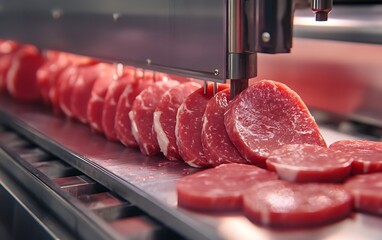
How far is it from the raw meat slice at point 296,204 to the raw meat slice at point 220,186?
3 cm

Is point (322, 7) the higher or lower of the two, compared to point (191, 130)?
higher

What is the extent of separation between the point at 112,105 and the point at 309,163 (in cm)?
81

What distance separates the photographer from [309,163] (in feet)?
4.21

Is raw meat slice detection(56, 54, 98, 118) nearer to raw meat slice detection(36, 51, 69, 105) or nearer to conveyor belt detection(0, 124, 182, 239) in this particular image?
raw meat slice detection(36, 51, 69, 105)

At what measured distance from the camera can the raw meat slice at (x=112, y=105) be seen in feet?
6.23

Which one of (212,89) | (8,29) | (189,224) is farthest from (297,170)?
(8,29)

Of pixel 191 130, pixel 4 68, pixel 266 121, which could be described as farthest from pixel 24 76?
pixel 266 121

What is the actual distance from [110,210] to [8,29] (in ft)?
6.41

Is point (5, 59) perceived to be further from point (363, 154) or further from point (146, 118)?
point (363, 154)

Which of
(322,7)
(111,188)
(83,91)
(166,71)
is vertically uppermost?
(322,7)

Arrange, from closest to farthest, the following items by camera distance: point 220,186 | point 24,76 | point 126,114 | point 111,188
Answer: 1. point 220,186
2. point 111,188
3. point 126,114
4. point 24,76

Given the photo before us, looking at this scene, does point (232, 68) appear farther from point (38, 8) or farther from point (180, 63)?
point (38, 8)

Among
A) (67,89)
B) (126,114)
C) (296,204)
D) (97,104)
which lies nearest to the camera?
(296,204)

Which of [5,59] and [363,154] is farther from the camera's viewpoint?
[5,59]
